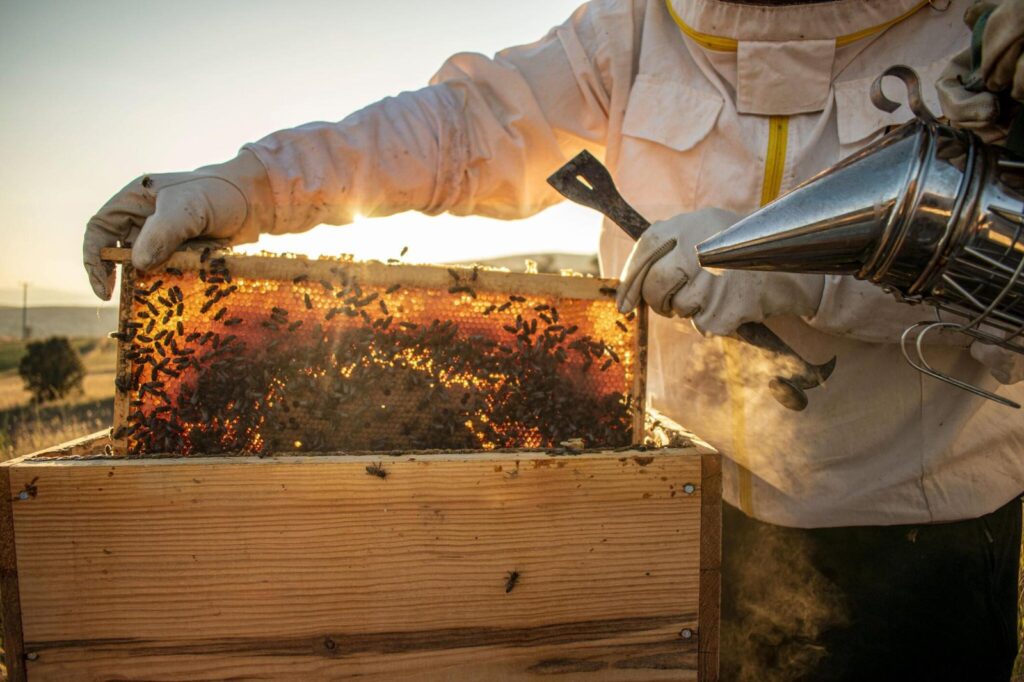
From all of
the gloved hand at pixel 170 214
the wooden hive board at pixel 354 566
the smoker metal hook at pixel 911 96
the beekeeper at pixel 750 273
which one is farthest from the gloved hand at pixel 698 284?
the gloved hand at pixel 170 214

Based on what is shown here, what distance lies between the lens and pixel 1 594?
67.5 inches

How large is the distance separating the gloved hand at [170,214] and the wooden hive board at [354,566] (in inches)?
29.5

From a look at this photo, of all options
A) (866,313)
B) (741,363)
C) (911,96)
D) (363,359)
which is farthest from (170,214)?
(866,313)

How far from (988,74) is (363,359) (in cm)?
192

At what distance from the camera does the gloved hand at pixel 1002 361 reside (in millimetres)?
2178

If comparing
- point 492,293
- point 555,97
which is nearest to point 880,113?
point 555,97

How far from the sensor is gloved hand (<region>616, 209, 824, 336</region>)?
7.47 feet

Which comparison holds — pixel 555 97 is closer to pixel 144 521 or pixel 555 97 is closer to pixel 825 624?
pixel 144 521

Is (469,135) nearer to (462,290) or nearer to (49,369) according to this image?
(462,290)

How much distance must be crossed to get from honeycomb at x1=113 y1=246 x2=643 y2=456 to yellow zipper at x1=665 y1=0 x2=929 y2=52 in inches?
47.9

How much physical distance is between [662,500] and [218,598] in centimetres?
127

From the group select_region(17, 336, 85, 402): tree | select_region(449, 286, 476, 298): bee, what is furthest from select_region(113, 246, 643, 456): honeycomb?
select_region(17, 336, 85, 402): tree

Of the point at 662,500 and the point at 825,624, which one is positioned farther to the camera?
the point at 825,624

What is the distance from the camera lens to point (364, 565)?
1804 millimetres
